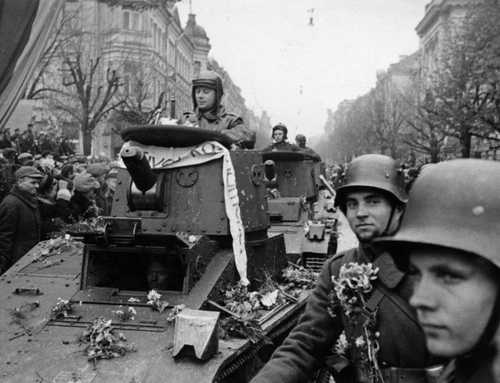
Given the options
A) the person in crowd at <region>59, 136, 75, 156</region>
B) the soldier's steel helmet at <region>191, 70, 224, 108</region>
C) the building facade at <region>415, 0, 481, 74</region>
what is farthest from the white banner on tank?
the building facade at <region>415, 0, 481, 74</region>

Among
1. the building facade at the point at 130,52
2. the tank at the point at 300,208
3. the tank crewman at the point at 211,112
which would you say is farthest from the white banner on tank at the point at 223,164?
the building facade at the point at 130,52

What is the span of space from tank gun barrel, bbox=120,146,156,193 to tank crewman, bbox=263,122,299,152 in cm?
764

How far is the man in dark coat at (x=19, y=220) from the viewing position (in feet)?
24.1

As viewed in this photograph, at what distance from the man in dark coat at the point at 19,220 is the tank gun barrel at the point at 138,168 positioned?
2442mm

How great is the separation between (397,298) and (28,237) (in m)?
5.69

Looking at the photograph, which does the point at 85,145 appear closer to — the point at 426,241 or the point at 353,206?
the point at 353,206

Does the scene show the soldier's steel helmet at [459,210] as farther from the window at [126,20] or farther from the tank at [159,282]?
the window at [126,20]

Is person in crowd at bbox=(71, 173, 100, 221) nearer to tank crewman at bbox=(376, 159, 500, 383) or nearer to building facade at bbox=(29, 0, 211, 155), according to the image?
tank crewman at bbox=(376, 159, 500, 383)

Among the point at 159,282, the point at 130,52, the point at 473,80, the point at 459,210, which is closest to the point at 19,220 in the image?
the point at 159,282

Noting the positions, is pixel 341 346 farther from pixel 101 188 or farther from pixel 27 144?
pixel 27 144

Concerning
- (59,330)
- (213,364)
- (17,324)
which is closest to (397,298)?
(213,364)

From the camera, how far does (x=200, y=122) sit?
6777 millimetres

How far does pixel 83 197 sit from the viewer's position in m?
8.37

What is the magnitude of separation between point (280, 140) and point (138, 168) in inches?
325
